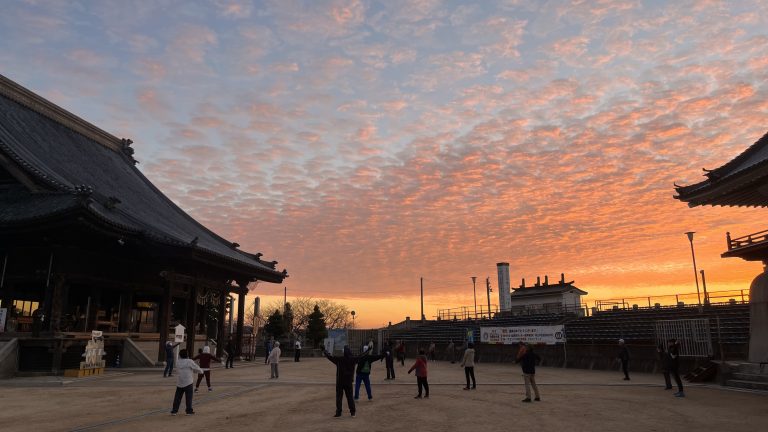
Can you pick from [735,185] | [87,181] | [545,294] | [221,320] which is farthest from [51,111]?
[545,294]

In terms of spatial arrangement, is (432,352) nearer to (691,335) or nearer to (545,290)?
(691,335)

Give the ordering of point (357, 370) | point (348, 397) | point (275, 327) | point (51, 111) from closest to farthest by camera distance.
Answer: point (348, 397) < point (357, 370) < point (51, 111) < point (275, 327)

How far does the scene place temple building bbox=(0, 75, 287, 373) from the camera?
20.7 meters

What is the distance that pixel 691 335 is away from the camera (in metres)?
21.8

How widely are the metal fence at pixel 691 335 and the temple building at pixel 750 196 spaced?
1.74 m

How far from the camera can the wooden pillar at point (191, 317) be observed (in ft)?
90.2

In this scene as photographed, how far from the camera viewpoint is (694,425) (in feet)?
32.1

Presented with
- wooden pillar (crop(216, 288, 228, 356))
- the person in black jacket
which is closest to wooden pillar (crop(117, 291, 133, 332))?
wooden pillar (crop(216, 288, 228, 356))

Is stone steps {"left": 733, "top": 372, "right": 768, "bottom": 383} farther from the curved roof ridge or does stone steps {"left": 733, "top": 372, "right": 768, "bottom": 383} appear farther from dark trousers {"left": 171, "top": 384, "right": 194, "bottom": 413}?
the curved roof ridge

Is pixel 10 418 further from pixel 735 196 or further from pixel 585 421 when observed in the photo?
pixel 735 196

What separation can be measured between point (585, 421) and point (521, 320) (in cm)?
3170

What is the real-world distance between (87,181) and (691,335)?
101 feet

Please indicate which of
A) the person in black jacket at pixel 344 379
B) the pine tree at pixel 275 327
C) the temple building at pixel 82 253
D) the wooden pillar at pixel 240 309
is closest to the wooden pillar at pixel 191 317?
the temple building at pixel 82 253

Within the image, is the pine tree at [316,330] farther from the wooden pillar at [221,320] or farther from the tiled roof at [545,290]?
the wooden pillar at [221,320]
